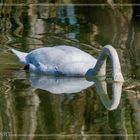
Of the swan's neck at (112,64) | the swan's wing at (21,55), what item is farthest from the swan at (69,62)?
the swan's wing at (21,55)

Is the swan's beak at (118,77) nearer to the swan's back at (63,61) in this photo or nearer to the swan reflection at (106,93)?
the swan reflection at (106,93)

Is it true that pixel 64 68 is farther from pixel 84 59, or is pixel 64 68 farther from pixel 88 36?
pixel 88 36

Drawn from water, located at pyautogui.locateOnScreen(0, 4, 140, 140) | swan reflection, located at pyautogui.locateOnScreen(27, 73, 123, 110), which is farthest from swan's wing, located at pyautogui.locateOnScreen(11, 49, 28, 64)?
swan reflection, located at pyautogui.locateOnScreen(27, 73, 123, 110)

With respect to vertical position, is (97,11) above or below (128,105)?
above

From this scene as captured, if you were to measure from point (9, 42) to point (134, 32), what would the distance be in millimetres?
1706

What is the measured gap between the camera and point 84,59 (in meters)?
8.15

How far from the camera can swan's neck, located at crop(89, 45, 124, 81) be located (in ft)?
25.4

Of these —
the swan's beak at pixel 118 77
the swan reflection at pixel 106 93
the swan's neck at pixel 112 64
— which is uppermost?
the swan's neck at pixel 112 64

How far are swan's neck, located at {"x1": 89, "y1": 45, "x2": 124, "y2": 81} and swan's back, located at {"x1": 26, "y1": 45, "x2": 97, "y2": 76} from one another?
152 mm

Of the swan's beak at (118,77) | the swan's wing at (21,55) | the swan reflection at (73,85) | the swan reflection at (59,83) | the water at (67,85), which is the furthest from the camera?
the swan's wing at (21,55)

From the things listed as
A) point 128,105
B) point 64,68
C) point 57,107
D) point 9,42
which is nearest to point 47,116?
point 57,107

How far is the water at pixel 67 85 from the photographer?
6.07 metres

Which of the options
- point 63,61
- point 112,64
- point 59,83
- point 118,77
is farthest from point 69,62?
point 118,77

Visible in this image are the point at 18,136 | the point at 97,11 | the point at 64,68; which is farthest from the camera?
the point at 97,11
